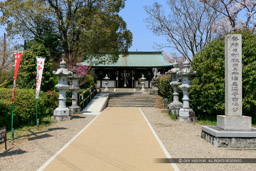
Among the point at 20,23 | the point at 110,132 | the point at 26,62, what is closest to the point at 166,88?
the point at 110,132

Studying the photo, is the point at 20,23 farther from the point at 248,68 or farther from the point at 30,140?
the point at 248,68

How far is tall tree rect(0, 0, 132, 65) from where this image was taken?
17578mm

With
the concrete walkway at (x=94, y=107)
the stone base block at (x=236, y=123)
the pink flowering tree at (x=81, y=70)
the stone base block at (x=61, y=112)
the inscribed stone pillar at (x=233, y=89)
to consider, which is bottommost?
the concrete walkway at (x=94, y=107)

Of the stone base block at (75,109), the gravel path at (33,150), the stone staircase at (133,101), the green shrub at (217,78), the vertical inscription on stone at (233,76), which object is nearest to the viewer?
the gravel path at (33,150)

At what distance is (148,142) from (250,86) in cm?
706

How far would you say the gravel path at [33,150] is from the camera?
4656 millimetres

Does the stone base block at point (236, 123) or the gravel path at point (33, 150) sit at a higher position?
the stone base block at point (236, 123)

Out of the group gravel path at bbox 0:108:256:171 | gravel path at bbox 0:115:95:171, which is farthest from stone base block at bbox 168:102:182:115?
gravel path at bbox 0:115:95:171

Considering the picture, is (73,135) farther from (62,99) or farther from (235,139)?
(235,139)

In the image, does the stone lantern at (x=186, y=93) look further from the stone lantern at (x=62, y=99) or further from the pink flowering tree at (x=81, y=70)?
the pink flowering tree at (x=81, y=70)

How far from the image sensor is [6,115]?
8609 millimetres

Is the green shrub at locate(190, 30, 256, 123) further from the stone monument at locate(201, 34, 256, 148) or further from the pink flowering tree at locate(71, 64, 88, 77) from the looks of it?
the pink flowering tree at locate(71, 64, 88, 77)

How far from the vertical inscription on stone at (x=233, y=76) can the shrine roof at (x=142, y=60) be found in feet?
75.5

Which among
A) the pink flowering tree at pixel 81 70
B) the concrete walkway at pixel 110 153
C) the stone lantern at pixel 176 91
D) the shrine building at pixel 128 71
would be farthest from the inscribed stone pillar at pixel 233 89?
the shrine building at pixel 128 71
